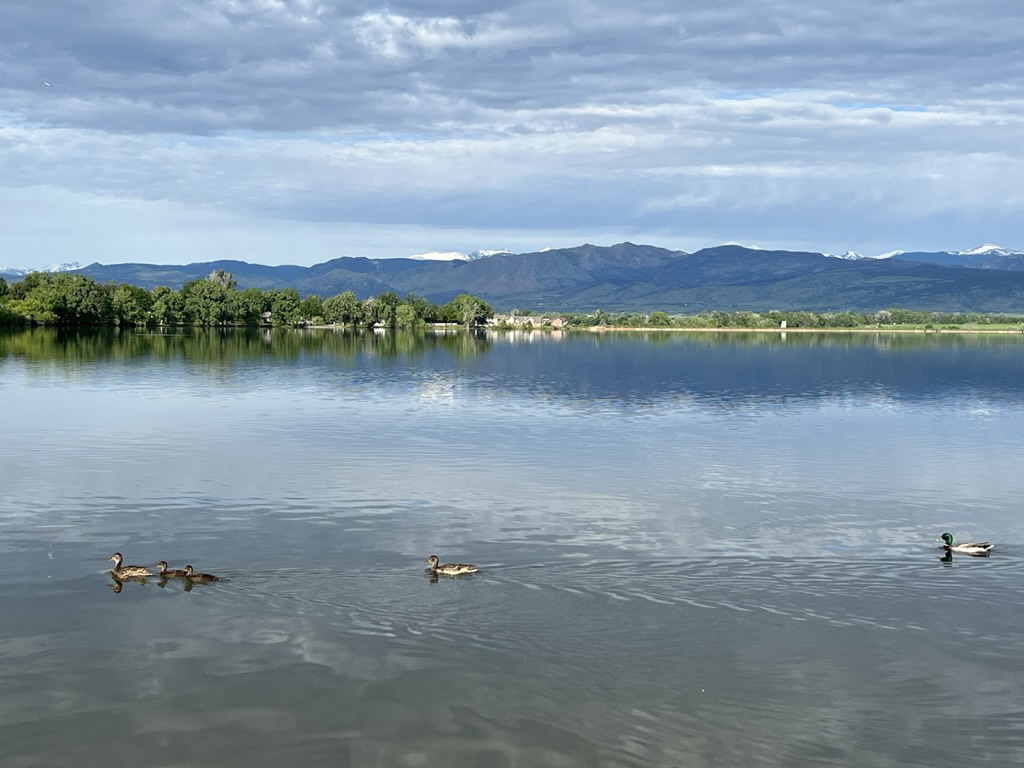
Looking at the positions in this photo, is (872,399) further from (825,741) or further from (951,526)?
(825,741)

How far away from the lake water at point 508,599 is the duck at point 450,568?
0.70 ft

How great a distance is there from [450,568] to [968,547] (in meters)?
12.3

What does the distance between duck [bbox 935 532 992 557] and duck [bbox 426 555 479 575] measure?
447 inches

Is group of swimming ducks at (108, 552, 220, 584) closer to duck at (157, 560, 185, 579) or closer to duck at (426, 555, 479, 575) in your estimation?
duck at (157, 560, 185, 579)

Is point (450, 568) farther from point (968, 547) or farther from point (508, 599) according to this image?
point (968, 547)

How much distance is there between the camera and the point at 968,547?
966 inches

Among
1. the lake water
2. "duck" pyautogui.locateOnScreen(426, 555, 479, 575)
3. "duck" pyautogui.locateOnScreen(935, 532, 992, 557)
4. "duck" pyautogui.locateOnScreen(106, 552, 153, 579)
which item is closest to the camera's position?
the lake water

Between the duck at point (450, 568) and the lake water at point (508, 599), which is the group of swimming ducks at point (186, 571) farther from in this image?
the lake water at point (508, 599)

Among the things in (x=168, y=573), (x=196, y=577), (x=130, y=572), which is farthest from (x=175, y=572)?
(x=130, y=572)

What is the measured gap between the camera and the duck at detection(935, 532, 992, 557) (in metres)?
24.5

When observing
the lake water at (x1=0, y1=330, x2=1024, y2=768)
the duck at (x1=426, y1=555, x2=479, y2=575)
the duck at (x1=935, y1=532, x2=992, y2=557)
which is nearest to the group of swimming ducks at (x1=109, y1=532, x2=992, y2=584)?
the duck at (x1=426, y1=555, x2=479, y2=575)

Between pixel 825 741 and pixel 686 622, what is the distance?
15.9ft

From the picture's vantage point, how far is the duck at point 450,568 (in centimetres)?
2184

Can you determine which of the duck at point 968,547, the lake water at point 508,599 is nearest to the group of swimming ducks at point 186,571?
the lake water at point 508,599
